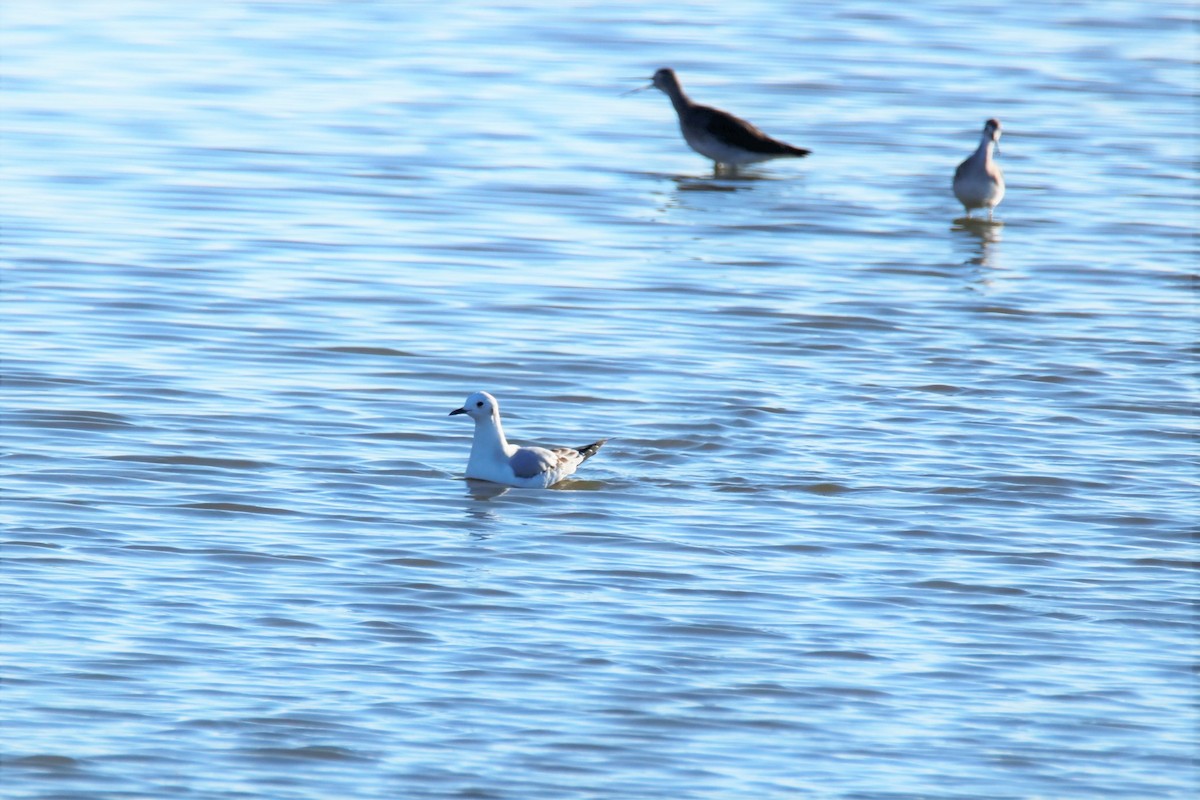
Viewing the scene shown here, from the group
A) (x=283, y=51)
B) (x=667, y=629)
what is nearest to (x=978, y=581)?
(x=667, y=629)

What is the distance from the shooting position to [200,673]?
332 inches

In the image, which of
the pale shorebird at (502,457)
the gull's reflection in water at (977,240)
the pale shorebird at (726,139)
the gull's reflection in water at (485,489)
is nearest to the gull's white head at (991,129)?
the gull's reflection in water at (977,240)

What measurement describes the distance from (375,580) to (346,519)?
1032 millimetres

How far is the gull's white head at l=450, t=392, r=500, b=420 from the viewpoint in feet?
37.2

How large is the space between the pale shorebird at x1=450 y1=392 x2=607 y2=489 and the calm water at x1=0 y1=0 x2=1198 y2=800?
0.50ft

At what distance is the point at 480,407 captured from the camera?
11344 mm

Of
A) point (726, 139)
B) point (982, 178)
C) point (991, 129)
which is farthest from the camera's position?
point (726, 139)

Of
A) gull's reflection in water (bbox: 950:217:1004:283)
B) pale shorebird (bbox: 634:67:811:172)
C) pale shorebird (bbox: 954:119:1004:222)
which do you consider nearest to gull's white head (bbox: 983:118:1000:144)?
pale shorebird (bbox: 954:119:1004:222)

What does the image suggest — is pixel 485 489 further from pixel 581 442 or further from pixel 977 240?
pixel 977 240

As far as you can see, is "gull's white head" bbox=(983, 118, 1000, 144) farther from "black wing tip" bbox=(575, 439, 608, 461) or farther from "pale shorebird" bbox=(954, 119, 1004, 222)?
"black wing tip" bbox=(575, 439, 608, 461)

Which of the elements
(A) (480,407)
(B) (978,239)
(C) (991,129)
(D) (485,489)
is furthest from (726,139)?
(D) (485,489)

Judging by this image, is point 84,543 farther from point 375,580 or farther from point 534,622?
point 534,622

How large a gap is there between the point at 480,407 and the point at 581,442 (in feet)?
3.80

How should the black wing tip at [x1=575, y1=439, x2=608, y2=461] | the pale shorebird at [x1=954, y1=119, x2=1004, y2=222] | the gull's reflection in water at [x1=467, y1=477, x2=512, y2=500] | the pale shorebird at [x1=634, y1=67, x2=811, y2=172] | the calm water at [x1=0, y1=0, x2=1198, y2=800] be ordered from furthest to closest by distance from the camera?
the pale shorebird at [x1=634, y1=67, x2=811, y2=172], the pale shorebird at [x1=954, y1=119, x2=1004, y2=222], the black wing tip at [x1=575, y1=439, x2=608, y2=461], the gull's reflection in water at [x1=467, y1=477, x2=512, y2=500], the calm water at [x1=0, y1=0, x2=1198, y2=800]
